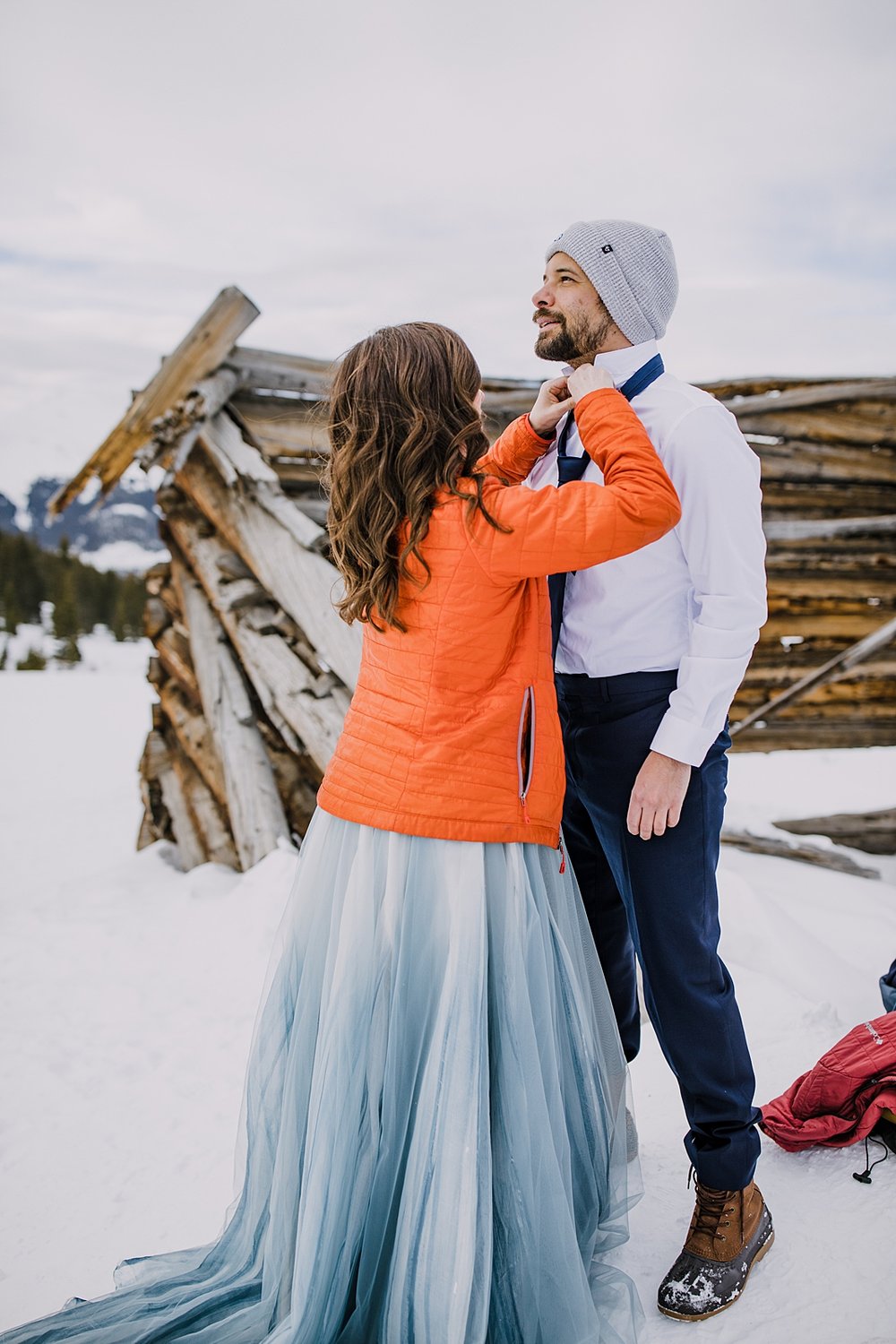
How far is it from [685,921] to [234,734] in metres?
3.76

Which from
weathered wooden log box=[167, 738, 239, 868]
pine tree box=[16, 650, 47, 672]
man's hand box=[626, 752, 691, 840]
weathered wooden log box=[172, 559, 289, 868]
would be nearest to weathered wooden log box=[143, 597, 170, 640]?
weathered wooden log box=[172, 559, 289, 868]

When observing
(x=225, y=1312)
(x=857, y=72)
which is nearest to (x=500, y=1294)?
(x=225, y=1312)

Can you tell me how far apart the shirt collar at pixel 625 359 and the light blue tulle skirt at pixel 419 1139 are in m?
1.07

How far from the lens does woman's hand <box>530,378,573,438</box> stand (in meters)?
2.04

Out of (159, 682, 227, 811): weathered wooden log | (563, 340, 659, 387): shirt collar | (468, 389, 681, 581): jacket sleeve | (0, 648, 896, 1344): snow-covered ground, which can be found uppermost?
(563, 340, 659, 387): shirt collar

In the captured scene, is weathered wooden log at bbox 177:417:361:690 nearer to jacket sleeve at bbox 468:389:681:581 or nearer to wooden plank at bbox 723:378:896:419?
jacket sleeve at bbox 468:389:681:581

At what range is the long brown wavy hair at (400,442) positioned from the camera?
1.76 metres

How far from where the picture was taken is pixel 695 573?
1.81 metres

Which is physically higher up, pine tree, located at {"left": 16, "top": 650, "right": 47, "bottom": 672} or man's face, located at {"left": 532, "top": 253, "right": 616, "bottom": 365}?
man's face, located at {"left": 532, "top": 253, "right": 616, "bottom": 365}

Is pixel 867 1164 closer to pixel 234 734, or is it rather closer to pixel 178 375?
pixel 234 734

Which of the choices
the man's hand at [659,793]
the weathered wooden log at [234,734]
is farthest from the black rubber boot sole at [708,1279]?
the weathered wooden log at [234,734]

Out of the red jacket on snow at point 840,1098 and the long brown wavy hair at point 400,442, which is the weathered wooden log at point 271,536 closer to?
the long brown wavy hair at point 400,442

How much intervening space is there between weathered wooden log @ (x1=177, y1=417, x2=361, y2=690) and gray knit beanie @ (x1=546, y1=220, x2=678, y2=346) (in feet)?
8.43

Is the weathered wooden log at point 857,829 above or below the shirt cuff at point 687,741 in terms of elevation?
below
